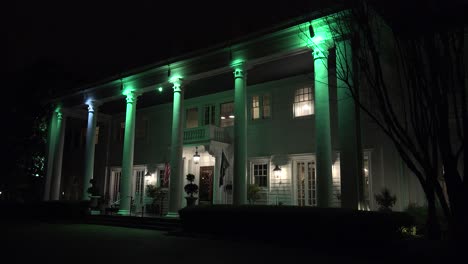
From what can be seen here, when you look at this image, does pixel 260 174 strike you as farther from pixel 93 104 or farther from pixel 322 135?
pixel 93 104

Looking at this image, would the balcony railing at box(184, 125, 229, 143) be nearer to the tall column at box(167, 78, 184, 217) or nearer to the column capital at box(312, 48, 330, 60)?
the tall column at box(167, 78, 184, 217)

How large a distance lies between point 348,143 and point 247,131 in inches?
336

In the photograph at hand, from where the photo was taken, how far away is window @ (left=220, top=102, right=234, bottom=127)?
21531 mm

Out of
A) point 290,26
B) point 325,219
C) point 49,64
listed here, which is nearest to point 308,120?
point 290,26

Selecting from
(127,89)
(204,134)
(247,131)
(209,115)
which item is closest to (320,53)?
(247,131)

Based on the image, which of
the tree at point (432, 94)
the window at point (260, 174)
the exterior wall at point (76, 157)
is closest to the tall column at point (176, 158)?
the window at point (260, 174)

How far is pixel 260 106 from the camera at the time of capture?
20.4 m

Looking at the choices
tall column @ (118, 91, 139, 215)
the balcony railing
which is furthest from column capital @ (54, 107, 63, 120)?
the balcony railing

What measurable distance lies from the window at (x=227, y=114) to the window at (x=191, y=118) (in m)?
2.22

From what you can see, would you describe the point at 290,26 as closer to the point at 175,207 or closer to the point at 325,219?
the point at 325,219

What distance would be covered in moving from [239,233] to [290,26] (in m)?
7.46

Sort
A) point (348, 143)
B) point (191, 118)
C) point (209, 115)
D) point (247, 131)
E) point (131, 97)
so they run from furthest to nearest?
point (191, 118)
point (209, 115)
point (247, 131)
point (131, 97)
point (348, 143)

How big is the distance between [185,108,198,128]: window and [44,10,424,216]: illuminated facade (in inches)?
4.5

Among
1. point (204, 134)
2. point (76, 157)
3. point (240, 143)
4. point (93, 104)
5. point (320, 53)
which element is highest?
point (93, 104)
